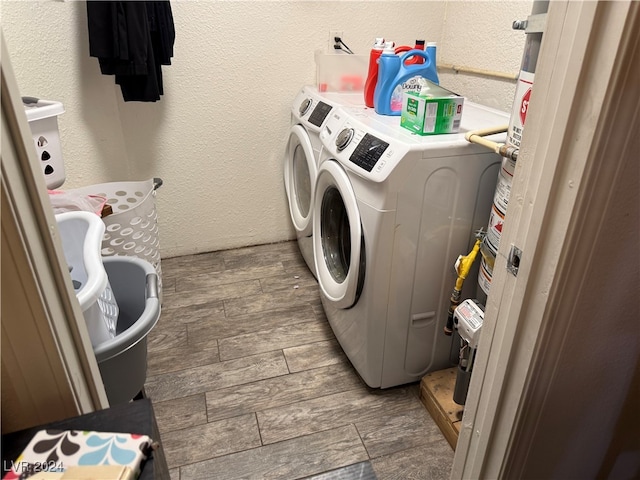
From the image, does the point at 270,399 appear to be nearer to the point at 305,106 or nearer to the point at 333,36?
the point at 305,106

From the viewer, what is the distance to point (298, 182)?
223cm

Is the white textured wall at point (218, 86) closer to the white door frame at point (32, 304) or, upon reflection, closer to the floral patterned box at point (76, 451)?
the white door frame at point (32, 304)

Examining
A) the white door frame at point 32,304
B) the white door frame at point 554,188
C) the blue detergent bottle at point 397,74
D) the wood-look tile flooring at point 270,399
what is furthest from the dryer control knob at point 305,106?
the white door frame at point 32,304

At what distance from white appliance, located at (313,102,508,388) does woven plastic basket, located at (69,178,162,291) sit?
0.71m

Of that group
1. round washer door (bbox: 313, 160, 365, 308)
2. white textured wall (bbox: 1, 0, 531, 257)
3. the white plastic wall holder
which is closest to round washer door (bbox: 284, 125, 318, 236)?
white textured wall (bbox: 1, 0, 531, 257)

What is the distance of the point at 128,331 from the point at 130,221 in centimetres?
84

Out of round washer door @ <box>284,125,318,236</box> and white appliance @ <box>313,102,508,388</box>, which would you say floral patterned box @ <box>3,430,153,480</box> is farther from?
round washer door @ <box>284,125,318,236</box>

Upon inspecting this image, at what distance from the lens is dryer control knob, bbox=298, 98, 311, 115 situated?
1.97 meters

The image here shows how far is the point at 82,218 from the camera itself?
1.12 meters

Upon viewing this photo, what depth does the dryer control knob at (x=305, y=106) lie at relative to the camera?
1.97m

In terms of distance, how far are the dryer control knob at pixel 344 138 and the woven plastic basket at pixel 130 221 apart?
32.9 inches

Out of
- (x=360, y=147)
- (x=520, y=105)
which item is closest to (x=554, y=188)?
(x=520, y=105)

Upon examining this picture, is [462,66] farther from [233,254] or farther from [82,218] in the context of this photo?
[82,218]

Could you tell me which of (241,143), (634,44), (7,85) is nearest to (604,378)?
(634,44)
